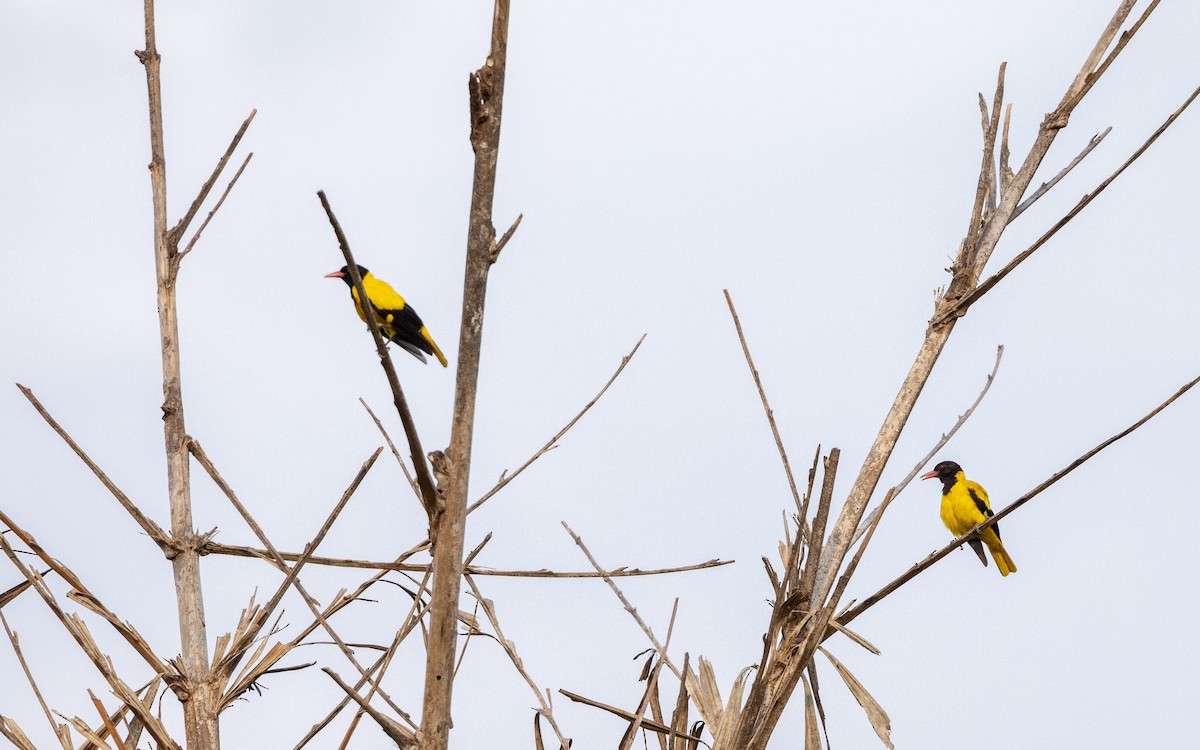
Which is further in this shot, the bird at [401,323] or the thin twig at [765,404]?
the bird at [401,323]

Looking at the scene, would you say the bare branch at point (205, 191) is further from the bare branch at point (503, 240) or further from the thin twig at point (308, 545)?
the bare branch at point (503, 240)

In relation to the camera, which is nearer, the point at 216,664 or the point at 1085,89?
the point at 216,664

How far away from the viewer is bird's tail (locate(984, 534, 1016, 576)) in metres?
9.81

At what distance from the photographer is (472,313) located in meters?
1.98

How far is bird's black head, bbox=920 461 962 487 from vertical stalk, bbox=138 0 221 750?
7920 millimetres

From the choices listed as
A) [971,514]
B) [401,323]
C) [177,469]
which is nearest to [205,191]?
[177,469]

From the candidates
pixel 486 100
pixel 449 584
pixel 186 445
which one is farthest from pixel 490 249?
pixel 186 445

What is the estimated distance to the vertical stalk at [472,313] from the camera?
1.98 m

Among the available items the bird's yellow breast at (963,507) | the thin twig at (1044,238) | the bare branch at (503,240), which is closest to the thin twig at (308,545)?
the bare branch at (503,240)

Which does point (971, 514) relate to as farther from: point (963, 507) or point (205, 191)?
point (205, 191)

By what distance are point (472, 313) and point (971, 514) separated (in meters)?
8.36

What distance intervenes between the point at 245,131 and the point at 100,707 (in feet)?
5.25

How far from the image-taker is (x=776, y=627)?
2.49 metres

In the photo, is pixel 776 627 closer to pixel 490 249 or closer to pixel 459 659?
pixel 459 659
